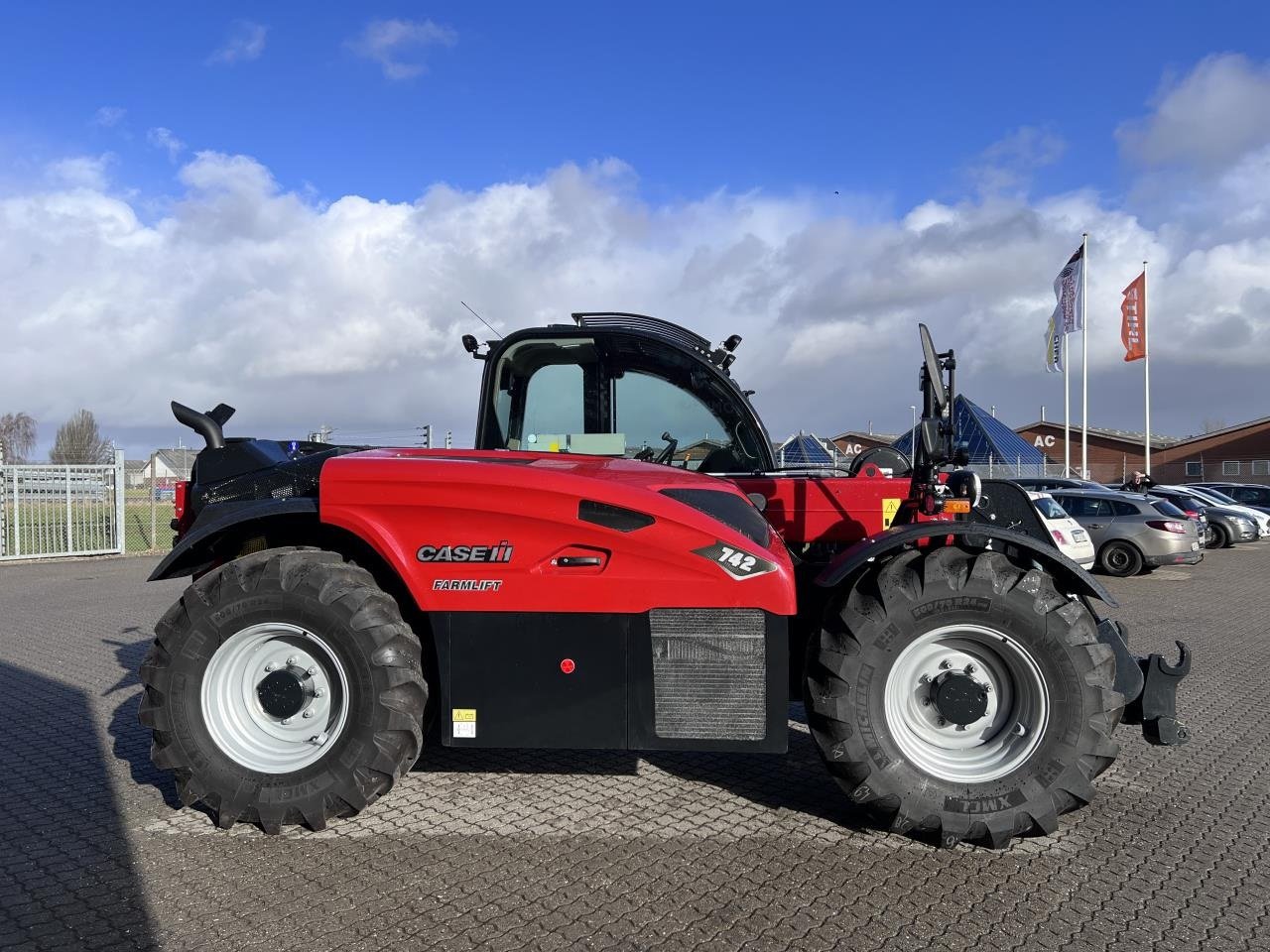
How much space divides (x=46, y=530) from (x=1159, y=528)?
2109cm

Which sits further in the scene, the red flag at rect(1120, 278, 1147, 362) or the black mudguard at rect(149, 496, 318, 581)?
the red flag at rect(1120, 278, 1147, 362)

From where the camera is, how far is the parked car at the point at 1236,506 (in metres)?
24.7

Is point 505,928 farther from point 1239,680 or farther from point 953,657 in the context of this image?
point 1239,680

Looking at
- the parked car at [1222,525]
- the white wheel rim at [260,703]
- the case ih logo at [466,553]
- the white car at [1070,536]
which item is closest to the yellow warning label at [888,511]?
the case ih logo at [466,553]

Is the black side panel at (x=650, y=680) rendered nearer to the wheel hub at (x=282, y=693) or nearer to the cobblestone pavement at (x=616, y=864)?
the cobblestone pavement at (x=616, y=864)

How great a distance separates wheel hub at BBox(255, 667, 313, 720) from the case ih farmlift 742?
0.4 inches

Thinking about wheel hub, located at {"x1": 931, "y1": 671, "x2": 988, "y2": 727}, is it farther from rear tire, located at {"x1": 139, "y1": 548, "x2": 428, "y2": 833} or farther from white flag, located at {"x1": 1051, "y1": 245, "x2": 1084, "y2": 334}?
white flag, located at {"x1": 1051, "y1": 245, "x2": 1084, "y2": 334}

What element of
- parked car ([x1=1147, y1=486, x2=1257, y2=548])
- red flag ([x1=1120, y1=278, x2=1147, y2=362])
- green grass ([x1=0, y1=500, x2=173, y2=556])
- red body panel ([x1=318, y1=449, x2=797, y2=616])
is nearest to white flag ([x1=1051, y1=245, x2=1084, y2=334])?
red flag ([x1=1120, y1=278, x2=1147, y2=362])

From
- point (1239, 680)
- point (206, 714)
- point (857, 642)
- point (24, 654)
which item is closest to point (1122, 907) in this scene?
point (857, 642)

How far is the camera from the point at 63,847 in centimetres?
384

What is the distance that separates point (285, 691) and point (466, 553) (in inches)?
39.1

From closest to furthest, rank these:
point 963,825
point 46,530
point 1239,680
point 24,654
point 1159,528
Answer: point 963,825 → point 1239,680 → point 24,654 → point 1159,528 → point 46,530

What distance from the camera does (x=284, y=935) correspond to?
309cm

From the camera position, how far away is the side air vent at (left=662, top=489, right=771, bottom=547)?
155 inches
